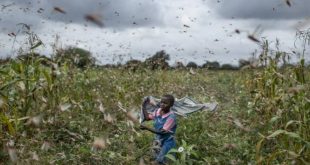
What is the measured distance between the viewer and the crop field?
14.1 feet

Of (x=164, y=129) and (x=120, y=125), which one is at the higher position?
(x=164, y=129)

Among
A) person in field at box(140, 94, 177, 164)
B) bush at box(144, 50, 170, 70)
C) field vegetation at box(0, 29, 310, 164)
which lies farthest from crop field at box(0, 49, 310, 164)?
bush at box(144, 50, 170, 70)

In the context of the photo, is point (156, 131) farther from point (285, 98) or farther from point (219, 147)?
point (285, 98)

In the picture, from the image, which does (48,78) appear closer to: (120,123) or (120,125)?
(120,125)

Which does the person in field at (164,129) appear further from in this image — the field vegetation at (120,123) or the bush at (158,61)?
the bush at (158,61)

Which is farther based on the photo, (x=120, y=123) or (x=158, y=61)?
(x=158, y=61)

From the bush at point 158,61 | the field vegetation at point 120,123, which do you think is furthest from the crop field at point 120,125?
the bush at point 158,61

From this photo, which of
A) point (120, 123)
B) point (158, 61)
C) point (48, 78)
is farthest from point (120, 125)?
point (158, 61)

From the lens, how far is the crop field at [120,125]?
4.30 meters

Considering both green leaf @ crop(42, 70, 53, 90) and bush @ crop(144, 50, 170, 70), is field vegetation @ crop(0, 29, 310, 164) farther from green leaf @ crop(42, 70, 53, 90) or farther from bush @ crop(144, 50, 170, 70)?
bush @ crop(144, 50, 170, 70)

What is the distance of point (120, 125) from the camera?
21.9 feet

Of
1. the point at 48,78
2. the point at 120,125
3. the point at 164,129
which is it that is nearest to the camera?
the point at 164,129

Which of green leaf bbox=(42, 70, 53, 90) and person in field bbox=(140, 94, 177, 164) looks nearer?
person in field bbox=(140, 94, 177, 164)

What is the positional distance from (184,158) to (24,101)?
2.10 meters
